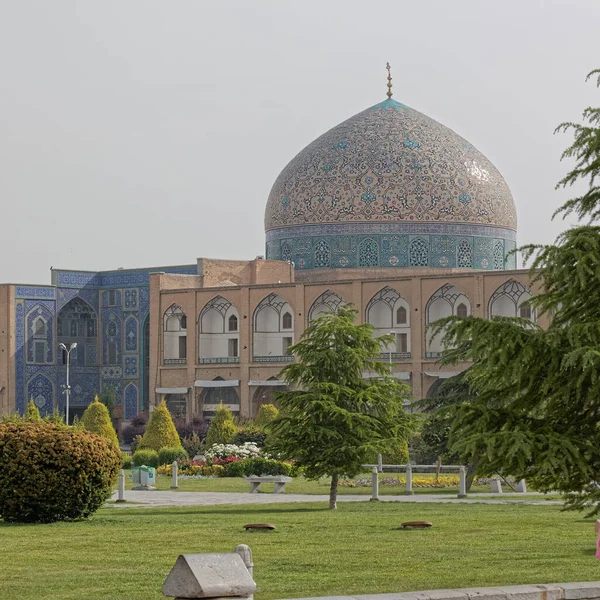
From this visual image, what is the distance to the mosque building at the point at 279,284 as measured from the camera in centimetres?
4775

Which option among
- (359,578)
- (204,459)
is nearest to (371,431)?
(359,578)

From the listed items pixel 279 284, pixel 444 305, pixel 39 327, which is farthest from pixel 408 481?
pixel 39 327

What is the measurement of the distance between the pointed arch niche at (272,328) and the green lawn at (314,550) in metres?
27.9

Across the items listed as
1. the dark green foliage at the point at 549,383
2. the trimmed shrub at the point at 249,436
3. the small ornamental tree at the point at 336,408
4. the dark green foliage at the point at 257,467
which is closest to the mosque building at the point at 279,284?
the trimmed shrub at the point at 249,436

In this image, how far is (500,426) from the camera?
9.65 m

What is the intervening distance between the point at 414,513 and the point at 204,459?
1534 cm

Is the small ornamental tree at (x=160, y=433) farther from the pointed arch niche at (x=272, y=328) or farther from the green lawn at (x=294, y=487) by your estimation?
the pointed arch niche at (x=272, y=328)

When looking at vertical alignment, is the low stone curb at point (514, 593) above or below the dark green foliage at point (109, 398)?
below

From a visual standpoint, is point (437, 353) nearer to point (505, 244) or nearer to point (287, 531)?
point (505, 244)

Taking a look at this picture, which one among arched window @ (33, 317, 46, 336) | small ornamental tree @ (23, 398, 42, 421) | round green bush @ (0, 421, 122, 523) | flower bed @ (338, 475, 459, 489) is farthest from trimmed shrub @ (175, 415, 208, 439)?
round green bush @ (0, 421, 122, 523)

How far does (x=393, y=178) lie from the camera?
163ft

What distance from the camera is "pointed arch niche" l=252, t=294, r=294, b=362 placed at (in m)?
47.7

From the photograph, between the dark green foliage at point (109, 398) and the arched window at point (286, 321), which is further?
the dark green foliage at point (109, 398)

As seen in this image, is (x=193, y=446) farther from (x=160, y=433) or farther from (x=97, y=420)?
(x=97, y=420)
